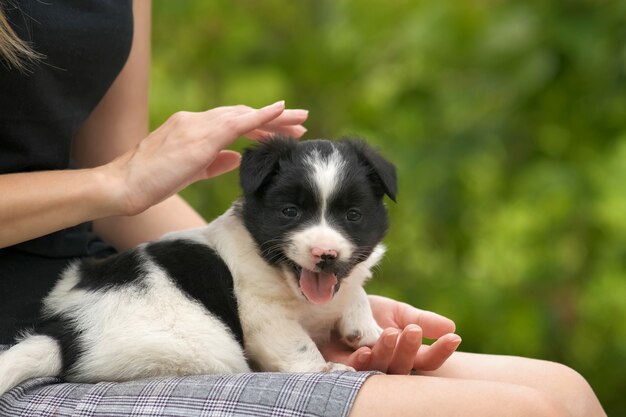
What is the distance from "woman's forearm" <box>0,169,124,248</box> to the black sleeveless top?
107 millimetres

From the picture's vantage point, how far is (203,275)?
2.12 metres

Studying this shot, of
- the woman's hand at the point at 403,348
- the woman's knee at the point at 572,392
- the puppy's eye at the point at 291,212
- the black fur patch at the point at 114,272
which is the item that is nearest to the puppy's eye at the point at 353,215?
the puppy's eye at the point at 291,212

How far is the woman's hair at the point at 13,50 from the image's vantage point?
205 centimetres

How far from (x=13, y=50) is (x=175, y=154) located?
434mm

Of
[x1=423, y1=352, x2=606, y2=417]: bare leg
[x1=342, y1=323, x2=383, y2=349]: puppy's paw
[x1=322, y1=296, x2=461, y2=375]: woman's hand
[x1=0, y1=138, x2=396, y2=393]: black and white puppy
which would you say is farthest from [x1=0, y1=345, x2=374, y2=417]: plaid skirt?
[x1=423, y1=352, x2=606, y2=417]: bare leg

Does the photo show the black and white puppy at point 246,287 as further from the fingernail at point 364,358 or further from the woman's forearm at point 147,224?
the woman's forearm at point 147,224

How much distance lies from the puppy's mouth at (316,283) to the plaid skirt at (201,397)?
31 centimetres

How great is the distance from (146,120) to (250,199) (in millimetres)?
690

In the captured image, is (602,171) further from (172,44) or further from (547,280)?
(172,44)

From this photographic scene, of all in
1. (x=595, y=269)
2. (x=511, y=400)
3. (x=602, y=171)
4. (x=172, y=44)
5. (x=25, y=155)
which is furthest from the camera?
(x=172, y=44)

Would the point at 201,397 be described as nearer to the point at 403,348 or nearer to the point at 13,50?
the point at 403,348

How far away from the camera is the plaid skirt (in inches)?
68.1

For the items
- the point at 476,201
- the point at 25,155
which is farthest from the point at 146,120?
the point at 476,201

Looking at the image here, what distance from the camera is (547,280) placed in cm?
393
